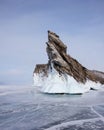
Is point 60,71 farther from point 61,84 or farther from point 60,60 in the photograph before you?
point 61,84

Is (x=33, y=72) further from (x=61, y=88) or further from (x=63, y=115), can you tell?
(x=63, y=115)

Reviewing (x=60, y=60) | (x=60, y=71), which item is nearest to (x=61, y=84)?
(x=60, y=71)

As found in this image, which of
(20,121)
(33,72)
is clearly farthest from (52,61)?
(33,72)

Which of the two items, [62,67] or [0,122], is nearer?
[0,122]

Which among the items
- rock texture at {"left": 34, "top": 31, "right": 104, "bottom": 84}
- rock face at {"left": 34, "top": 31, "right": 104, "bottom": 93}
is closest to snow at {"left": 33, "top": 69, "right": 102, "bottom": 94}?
rock face at {"left": 34, "top": 31, "right": 104, "bottom": 93}

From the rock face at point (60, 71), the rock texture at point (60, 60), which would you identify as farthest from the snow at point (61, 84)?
the rock texture at point (60, 60)

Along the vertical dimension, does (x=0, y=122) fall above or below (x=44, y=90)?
below

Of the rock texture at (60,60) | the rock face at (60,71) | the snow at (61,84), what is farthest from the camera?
the rock texture at (60,60)

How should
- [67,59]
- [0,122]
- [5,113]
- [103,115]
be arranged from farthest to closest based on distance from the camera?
[67,59] → [5,113] → [103,115] → [0,122]

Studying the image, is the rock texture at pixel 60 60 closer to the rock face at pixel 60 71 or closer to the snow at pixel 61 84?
the rock face at pixel 60 71

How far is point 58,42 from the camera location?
50469 mm

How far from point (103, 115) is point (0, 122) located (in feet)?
23.9

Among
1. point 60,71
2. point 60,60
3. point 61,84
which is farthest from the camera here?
point 60,60

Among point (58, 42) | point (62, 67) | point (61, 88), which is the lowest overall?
point (61, 88)
